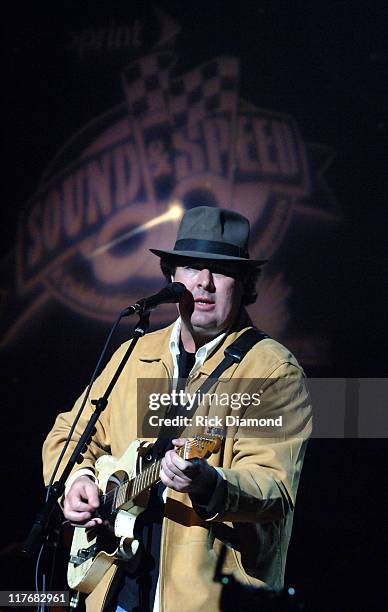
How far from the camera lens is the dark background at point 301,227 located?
4082mm

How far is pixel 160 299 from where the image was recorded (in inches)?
109

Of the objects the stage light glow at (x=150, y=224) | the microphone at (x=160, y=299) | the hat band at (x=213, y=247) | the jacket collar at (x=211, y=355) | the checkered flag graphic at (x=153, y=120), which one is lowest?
the jacket collar at (x=211, y=355)

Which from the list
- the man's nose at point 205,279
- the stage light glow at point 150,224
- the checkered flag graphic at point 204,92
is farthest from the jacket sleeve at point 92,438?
the checkered flag graphic at point 204,92

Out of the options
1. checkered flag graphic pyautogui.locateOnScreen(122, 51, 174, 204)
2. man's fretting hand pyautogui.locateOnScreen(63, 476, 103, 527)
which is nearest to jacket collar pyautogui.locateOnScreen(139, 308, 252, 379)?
man's fretting hand pyautogui.locateOnScreen(63, 476, 103, 527)

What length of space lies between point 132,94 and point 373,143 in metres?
1.58

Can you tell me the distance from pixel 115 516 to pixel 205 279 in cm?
98

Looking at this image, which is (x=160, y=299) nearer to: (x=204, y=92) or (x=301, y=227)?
(x=301, y=227)

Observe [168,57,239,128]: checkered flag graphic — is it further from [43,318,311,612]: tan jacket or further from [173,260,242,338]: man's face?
[43,318,311,612]: tan jacket

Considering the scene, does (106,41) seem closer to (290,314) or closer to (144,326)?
(290,314)

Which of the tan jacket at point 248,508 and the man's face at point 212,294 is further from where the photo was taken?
the man's face at point 212,294

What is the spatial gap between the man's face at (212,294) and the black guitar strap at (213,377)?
0.12 metres

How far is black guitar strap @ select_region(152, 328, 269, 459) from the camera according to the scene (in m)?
2.79

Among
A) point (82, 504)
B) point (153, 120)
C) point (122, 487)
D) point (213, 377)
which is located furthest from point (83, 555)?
point (153, 120)

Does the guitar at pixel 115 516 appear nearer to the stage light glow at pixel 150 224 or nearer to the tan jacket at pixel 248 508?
the tan jacket at pixel 248 508
